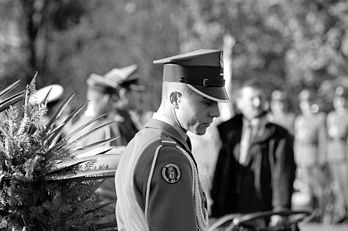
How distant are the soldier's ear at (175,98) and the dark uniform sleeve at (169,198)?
29 centimetres

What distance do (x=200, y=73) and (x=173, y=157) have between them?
0.45 m

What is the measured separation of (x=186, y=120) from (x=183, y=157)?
0.19 meters

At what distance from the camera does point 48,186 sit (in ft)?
15.0

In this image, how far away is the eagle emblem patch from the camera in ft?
12.9

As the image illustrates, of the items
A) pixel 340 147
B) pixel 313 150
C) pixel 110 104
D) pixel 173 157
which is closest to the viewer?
pixel 173 157

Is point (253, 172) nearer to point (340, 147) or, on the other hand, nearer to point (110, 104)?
point (110, 104)

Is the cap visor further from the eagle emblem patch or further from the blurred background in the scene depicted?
the blurred background

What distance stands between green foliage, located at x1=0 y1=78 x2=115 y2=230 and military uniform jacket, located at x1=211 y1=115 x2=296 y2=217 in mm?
4072

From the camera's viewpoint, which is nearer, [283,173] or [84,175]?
[84,175]

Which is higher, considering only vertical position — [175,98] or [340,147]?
[175,98]

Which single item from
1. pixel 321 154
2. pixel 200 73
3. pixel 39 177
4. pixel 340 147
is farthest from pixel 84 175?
pixel 321 154

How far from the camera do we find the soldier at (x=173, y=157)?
3.94 m

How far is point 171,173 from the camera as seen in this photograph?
3.96 meters

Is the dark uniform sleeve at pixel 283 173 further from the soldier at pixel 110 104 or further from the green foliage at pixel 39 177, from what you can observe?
the green foliage at pixel 39 177
